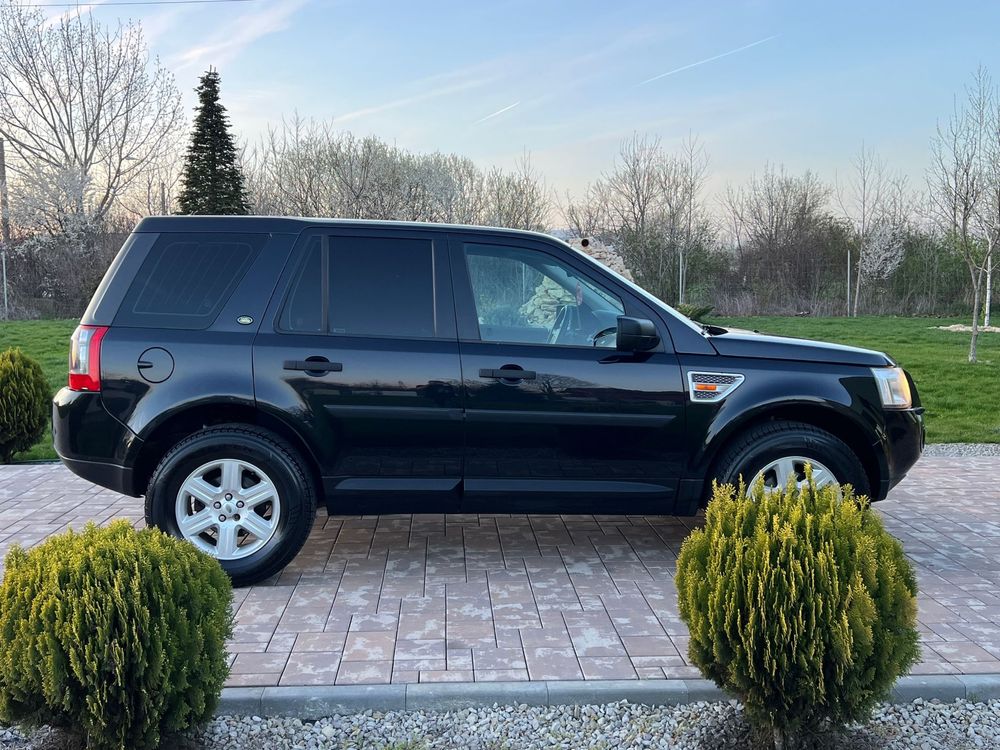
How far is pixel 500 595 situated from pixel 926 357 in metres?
13.8

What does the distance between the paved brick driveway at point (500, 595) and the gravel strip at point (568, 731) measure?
→ 222 mm

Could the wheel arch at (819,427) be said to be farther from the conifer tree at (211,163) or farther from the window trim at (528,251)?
the conifer tree at (211,163)

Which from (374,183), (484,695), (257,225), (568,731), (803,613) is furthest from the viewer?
(374,183)

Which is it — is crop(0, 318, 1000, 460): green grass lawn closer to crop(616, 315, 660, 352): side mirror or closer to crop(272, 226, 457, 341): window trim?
crop(272, 226, 457, 341): window trim

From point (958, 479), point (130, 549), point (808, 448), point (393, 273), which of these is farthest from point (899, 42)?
point (130, 549)

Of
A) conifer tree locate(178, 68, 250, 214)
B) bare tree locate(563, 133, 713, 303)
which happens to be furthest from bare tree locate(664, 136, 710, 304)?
conifer tree locate(178, 68, 250, 214)

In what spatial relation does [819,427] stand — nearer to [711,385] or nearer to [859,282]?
[711,385]

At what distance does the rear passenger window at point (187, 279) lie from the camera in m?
4.43

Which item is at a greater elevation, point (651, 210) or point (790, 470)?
point (651, 210)

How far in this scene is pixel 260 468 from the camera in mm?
4367

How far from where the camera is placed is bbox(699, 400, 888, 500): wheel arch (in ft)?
15.0

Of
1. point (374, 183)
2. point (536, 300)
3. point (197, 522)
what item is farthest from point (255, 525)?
point (374, 183)

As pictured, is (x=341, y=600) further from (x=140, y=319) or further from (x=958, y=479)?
(x=958, y=479)

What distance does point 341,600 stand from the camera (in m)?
4.21
